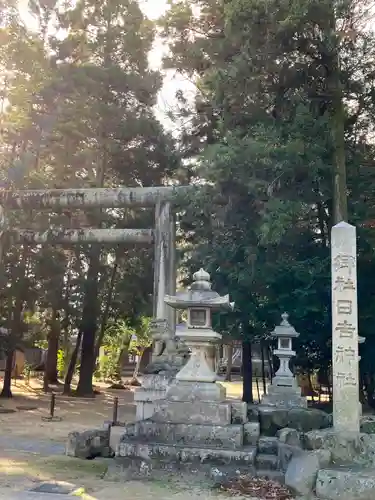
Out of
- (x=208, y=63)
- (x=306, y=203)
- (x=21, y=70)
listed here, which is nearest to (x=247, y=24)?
(x=208, y=63)

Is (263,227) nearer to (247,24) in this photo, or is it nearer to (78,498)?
(247,24)

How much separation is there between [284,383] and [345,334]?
4.49 metres

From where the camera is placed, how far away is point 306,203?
11.3 meters

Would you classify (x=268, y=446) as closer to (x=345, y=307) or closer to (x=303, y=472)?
(x=303, y=472)

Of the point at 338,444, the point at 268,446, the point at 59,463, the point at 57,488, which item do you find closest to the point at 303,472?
the point at 338,444

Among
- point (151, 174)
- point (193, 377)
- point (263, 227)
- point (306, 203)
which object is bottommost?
point (193, 377)

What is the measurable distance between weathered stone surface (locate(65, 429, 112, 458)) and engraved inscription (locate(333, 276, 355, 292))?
4342mm

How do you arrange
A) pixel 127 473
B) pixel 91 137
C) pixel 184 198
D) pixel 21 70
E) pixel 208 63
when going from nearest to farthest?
1. pixel 127 473
2. pixel 184 198
3. pixel 208 63
4. pixel 21 70
5. pixel 91 137

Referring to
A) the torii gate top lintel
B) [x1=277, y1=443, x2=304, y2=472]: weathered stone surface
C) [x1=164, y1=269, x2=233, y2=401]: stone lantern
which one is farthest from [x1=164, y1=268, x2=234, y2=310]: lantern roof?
the torii gate top lintel

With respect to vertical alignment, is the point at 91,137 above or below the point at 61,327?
above

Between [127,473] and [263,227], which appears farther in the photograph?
[263,227]

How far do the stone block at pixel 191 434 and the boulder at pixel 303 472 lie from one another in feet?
3.26

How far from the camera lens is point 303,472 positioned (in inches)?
234

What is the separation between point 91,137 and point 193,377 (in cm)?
1271
